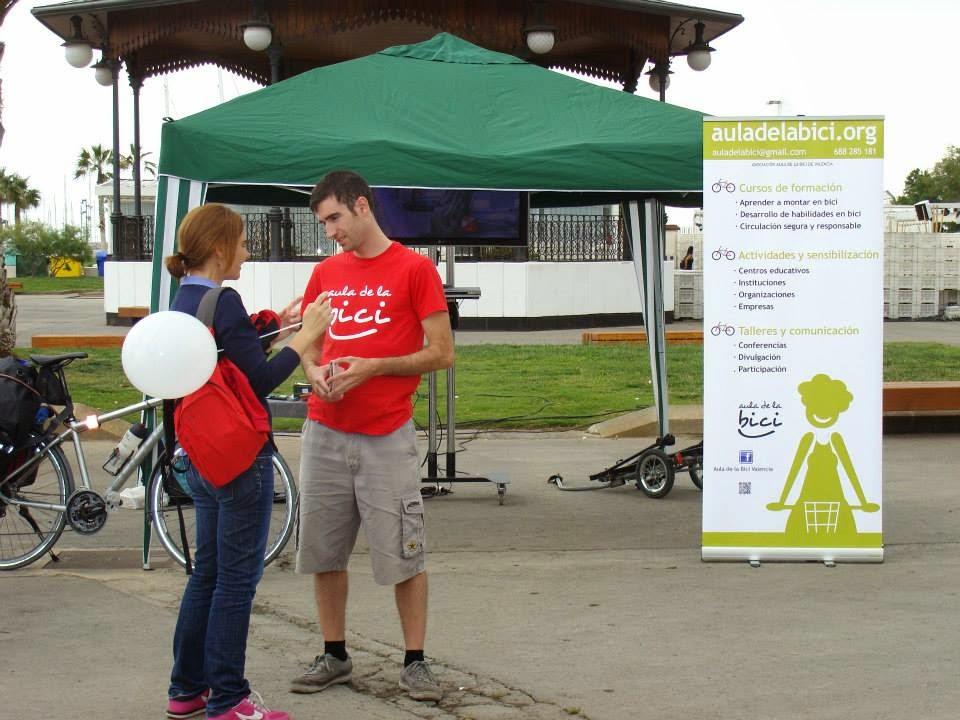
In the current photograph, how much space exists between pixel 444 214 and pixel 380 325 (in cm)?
356

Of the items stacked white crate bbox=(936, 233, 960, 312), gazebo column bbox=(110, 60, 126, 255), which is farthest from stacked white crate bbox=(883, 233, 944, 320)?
gazebo column bbox=(110, 60, 126, 255)

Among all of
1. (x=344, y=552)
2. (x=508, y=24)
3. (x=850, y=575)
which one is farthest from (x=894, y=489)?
(x=508, y=24)

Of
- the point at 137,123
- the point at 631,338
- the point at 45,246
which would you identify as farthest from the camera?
the point at 45,246

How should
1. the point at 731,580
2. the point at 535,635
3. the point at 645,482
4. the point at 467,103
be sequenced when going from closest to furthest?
the point at 535,635, the point at 731,580, the point at 467,103, the point at 645,482

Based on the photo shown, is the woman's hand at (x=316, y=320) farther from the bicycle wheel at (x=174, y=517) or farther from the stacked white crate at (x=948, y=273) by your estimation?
the stacked white crate at (x=948, y=273)

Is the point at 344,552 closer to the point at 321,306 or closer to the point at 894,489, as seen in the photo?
the point at 321,306

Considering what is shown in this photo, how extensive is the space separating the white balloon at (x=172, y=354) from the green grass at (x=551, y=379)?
23.8 ft

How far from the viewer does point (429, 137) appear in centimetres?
751

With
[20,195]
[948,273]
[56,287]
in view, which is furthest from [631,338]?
[20,195]

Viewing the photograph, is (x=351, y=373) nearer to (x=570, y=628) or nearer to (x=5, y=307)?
(x=570, y=628)

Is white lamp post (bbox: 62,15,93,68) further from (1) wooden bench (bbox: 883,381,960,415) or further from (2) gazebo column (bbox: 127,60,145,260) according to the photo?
(1) wooden bench (bbox: 883,381,960,415)

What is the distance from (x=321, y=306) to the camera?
15.2 ft

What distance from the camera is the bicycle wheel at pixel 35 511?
7227 millimetres

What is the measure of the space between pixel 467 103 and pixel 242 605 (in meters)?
4.39
